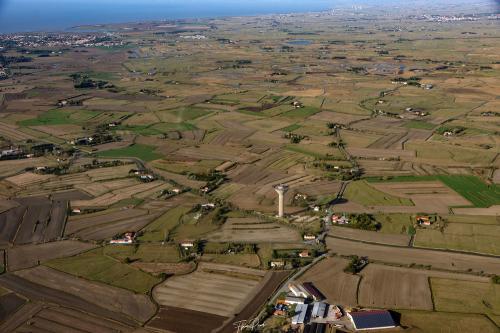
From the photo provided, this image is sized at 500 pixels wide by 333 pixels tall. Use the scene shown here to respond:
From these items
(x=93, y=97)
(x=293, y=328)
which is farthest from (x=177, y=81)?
(x=293, y=328)

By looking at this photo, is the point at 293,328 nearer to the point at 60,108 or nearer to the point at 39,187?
the point at 39,187

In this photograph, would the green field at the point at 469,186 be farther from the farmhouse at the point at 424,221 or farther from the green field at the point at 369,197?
the farmhouse at the point at 424,221

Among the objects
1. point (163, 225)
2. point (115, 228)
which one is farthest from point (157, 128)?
point (163, 225)

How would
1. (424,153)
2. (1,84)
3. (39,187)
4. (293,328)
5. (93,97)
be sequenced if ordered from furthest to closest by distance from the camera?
(1,84), (93,97), (424,153), (39,187), (293,328)

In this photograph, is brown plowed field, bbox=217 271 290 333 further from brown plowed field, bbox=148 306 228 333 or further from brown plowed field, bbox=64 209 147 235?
brown plowed field, bbox=64 209 147 235

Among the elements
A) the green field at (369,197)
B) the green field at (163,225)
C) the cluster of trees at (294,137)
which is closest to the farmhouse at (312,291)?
the green field at (163,225)

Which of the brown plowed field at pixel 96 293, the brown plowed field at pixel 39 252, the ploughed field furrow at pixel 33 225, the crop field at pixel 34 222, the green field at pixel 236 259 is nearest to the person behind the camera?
the brown plowed field at pixel 96 293

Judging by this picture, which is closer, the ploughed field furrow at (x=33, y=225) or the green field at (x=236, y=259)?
the green field at (x=236, y=259)
